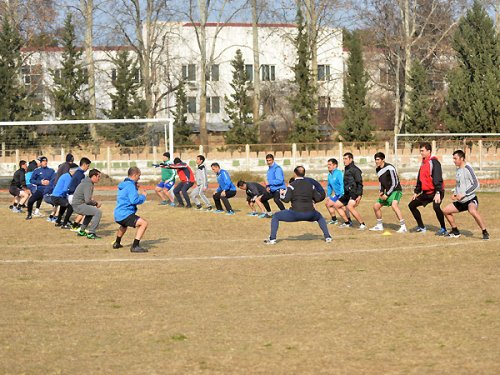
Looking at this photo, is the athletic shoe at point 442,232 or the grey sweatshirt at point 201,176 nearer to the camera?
the athletic shoe at point 442,232

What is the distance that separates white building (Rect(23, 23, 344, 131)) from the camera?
70062 mm

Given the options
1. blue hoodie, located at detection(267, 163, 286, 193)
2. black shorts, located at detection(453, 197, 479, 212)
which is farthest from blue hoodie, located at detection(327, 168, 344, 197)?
black shorts, located at detection(453, 197, 479, 212)

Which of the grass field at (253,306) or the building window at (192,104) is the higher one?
the building window at (192,104)

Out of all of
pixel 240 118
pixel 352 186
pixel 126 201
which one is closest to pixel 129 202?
pixel 126 201

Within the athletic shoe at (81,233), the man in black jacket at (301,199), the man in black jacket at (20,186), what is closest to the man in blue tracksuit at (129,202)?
the man in black jacket at (301,199)

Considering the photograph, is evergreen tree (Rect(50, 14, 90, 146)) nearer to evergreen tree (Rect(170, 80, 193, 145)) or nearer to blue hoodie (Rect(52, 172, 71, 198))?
evergreen tree (Rect(170, 80, 193, 145))

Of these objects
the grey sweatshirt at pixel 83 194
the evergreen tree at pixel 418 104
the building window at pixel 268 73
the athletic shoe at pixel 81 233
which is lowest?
the athletic shoe at pixel 81 233

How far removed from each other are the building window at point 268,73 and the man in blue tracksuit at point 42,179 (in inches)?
2014

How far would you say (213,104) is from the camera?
3044 inches

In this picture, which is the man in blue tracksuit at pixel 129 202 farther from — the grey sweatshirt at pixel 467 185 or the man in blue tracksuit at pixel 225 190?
the man in blue tracksuit at pixel 225 190

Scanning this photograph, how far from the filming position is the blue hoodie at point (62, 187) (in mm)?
22922

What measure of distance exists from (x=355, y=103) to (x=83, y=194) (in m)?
42.3

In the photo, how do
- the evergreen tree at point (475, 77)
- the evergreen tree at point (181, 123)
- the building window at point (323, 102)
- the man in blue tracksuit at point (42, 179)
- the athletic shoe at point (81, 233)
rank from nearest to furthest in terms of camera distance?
the athletic shoe at point (81, 233)
the man in blue tracksuit at point (42, 179)
the evergreen tree at point (475, 77)
the evergreen tree at point (181, 123)
the building window at point (323, 102)

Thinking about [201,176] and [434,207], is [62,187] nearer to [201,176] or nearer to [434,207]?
[201,176]
